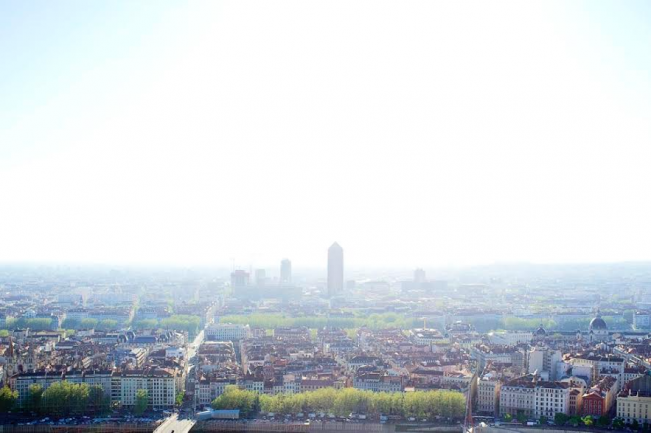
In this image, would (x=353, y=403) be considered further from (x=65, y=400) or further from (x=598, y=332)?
(x=598, y=332)

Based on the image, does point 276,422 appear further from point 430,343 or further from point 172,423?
point 430,343

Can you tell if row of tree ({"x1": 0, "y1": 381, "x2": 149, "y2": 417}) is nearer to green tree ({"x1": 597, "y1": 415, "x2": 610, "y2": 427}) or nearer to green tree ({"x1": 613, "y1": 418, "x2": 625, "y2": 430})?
green tree ({"x1": 597, "y1": 415, "x2": 610, "y2": 427})

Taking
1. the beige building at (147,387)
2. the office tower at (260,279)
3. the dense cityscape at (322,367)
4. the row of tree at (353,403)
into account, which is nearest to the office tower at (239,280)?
the office tower at (260,279)

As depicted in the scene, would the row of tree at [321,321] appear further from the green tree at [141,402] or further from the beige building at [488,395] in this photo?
the green tree at [141,402]

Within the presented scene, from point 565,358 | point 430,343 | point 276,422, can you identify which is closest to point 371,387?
point 276,422

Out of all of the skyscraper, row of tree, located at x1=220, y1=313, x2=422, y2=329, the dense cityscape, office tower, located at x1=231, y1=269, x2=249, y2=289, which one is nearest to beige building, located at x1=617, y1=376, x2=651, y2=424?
the dense cityscape

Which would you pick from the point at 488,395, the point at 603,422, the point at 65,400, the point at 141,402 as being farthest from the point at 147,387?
the point at 603,422
